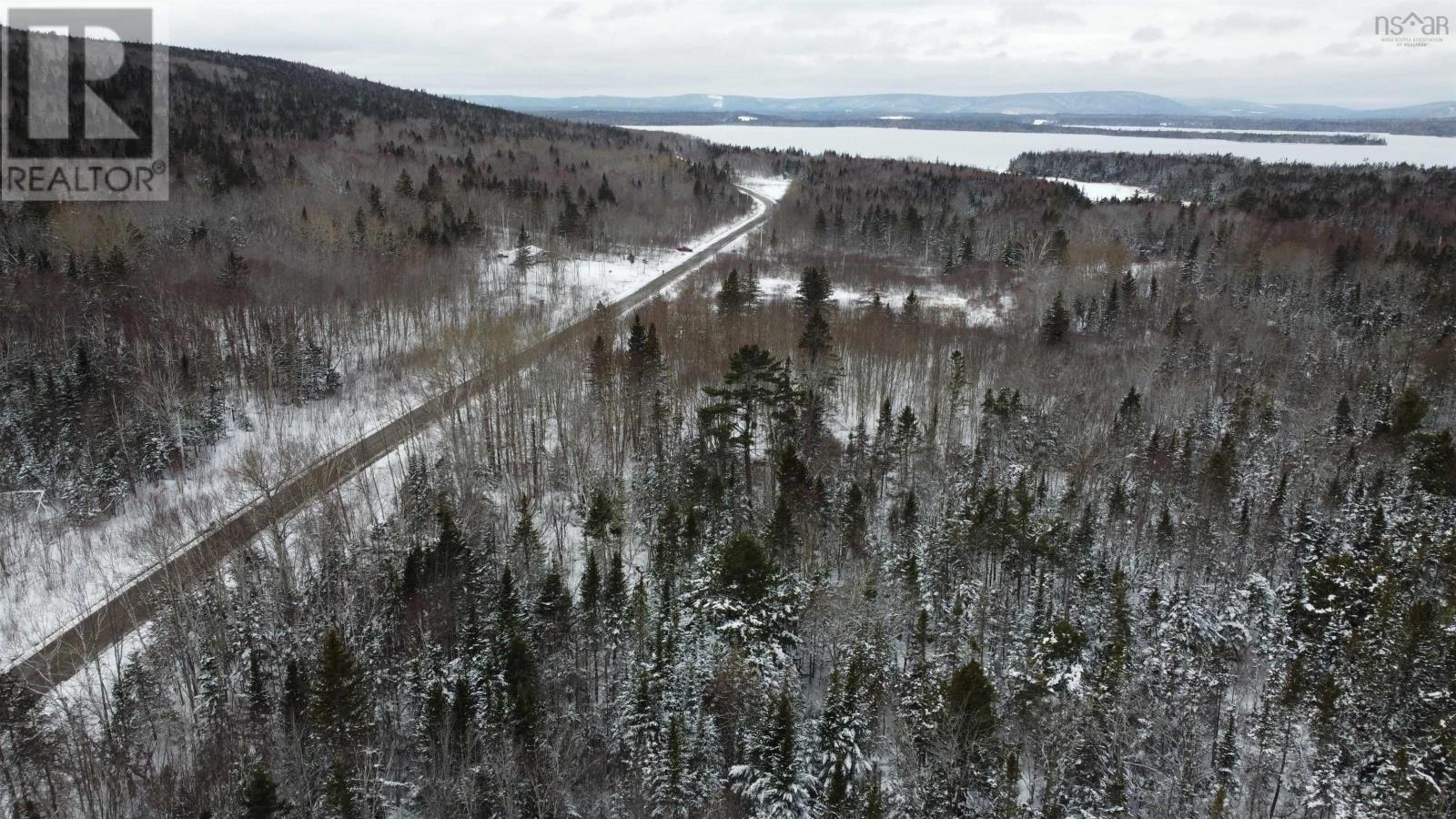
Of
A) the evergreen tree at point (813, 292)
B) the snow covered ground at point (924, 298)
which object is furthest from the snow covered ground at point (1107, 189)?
the evergreen tree at point (813, 292)

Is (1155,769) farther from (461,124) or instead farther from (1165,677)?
(461,124)

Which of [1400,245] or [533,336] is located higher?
[1400,245]

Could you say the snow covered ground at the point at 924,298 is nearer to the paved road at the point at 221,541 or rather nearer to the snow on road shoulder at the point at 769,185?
the paved road at the point at 221,541

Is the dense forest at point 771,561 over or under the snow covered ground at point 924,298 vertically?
under

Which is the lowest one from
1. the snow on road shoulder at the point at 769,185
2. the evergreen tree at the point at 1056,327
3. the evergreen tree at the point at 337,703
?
the evergreen tree at the point at 337,703

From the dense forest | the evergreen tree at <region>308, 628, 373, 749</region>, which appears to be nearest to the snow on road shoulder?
the dense forest

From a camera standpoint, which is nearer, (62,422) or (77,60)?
(62,422)

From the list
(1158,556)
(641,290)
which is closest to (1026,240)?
(641,290)
